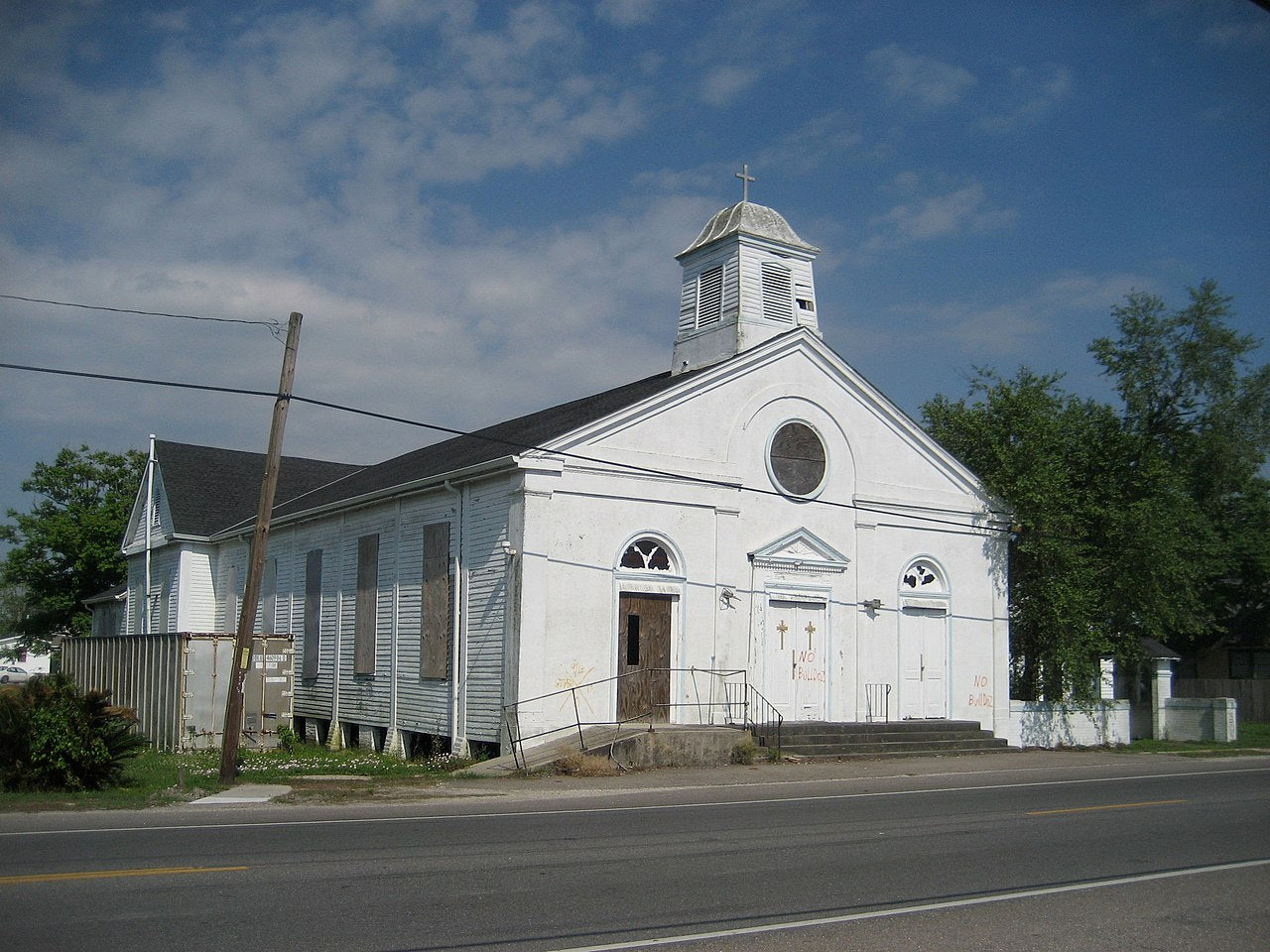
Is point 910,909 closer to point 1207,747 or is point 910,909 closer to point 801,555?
point 801,555

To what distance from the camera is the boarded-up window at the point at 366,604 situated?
26797mm

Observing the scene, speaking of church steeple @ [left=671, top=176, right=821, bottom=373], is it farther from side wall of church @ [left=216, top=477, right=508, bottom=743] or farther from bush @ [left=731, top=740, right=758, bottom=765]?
bush @ [left=731, top=740, right=758, bottom=765]

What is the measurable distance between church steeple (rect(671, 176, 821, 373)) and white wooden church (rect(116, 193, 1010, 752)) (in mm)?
53

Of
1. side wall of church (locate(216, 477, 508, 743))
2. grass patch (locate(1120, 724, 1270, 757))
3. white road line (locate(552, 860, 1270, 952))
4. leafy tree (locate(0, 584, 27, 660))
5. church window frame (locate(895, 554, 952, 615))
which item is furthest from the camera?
leafy tree (locate(0, 584, 27, 660))

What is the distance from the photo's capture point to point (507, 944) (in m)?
7.30

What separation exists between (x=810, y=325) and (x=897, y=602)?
660 cm

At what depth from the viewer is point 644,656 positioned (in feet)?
74.2

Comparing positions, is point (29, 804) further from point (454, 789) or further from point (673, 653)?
point (673, 653)

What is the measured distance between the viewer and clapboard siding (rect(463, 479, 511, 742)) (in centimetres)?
2184

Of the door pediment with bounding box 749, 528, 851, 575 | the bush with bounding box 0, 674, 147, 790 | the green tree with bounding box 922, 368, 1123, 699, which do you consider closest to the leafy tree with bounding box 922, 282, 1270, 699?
the green tree with bounding box 922, 368, 1123, 699

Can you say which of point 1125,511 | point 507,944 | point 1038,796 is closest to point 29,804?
point 507,944

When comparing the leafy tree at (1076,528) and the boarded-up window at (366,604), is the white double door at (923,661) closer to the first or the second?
the leafy tree at (1076,528)

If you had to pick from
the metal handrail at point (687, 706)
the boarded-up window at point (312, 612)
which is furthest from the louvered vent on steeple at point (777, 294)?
the boarded-up window at point (312, 612)

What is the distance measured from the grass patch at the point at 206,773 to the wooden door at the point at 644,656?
10.6 ft
